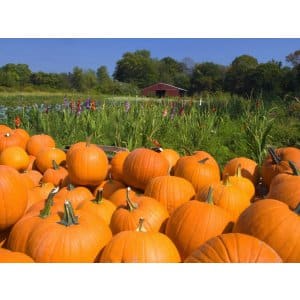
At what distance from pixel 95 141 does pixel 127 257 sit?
429 cm

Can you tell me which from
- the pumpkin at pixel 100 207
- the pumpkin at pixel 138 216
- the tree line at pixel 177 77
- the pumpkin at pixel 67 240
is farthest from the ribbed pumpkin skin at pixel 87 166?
the tree line at pixel 177 77

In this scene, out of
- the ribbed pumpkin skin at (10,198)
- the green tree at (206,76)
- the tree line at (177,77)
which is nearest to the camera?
the ribbed pumpkin skin at (10,198)

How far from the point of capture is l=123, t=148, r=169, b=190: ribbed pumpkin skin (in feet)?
7.83

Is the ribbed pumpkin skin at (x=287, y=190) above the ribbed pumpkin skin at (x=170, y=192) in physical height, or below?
above

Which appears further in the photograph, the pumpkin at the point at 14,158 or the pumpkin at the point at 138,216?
the pumpkin at the point at 14,158

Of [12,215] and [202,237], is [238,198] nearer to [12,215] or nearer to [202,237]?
[202,237]

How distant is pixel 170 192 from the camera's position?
206 cm

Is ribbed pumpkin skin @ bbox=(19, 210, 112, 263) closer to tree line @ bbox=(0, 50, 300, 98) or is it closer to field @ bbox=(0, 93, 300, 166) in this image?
field @ bbox=(0, 93, 300, 166)

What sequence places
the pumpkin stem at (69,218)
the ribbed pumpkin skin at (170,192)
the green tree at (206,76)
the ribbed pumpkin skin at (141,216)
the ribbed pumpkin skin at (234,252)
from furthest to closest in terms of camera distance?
the green tree at (206,76)
the ribbed pumpkin skin at (170,192)
the ribbed pumpkin skin at (141,216)
the pumpkin stem at (69,218)
the ribbed pumpkin skin at (234,252)

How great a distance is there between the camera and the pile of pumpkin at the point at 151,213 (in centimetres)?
129

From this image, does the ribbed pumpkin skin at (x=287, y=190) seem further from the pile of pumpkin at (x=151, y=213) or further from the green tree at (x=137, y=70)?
the green tree at (x=137, y=70)

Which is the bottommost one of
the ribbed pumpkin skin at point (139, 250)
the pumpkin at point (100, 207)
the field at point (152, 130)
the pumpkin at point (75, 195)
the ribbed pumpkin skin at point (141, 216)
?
the field at point (152, 130)

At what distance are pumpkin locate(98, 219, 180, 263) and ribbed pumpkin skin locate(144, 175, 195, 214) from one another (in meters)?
0.69

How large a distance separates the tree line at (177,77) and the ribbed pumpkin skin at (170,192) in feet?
20.3
